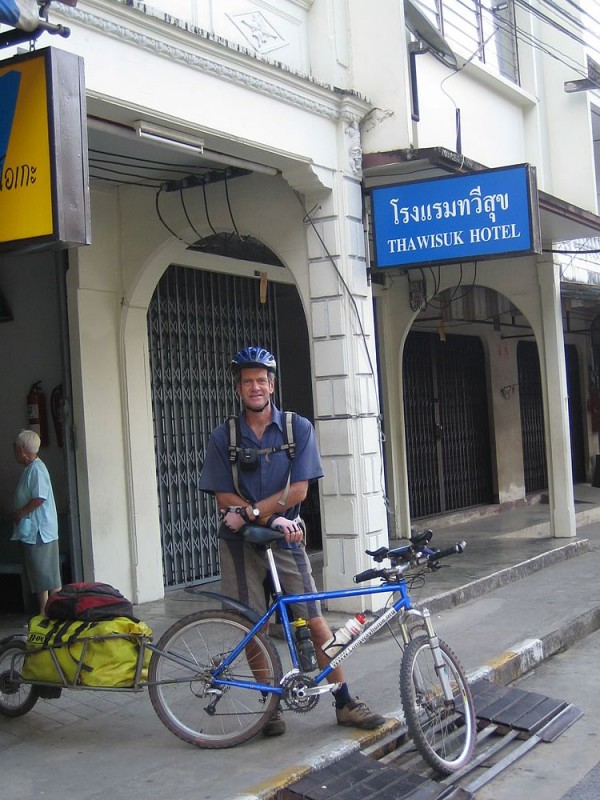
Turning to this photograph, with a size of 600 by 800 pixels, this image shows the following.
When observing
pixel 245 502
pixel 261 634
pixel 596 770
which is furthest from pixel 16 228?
pixel 596 770

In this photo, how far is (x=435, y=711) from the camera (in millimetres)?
4707

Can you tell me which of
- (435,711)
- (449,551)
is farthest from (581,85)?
(435,711)

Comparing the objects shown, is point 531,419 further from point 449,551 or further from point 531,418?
point 449,551

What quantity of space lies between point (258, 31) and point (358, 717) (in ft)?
16.6

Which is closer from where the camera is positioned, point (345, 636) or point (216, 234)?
point (345, 636)

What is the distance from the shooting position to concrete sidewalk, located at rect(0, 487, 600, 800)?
4465 mm

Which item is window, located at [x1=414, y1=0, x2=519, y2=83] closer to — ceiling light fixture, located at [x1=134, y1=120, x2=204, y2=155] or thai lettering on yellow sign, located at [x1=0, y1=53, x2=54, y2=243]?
ceiling light fixture, located at [x1=134, y1=120, x2=204, y2=155]

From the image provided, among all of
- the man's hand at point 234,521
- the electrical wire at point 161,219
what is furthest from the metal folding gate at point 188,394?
the man's hand at point 234,521

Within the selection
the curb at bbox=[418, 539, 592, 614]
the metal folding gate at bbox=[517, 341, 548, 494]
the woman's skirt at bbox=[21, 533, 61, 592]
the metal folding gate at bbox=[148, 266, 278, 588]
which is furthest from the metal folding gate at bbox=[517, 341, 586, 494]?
the woman's skirt at bbox=[21, 533, 61, 592]

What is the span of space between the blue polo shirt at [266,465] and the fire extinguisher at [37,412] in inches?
147

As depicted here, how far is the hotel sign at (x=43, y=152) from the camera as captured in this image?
13.9 ft

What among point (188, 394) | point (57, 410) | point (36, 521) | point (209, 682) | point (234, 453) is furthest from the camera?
point (188, 394)

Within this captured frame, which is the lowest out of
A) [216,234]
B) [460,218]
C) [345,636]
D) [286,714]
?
[286,714]

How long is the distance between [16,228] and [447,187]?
406cm
